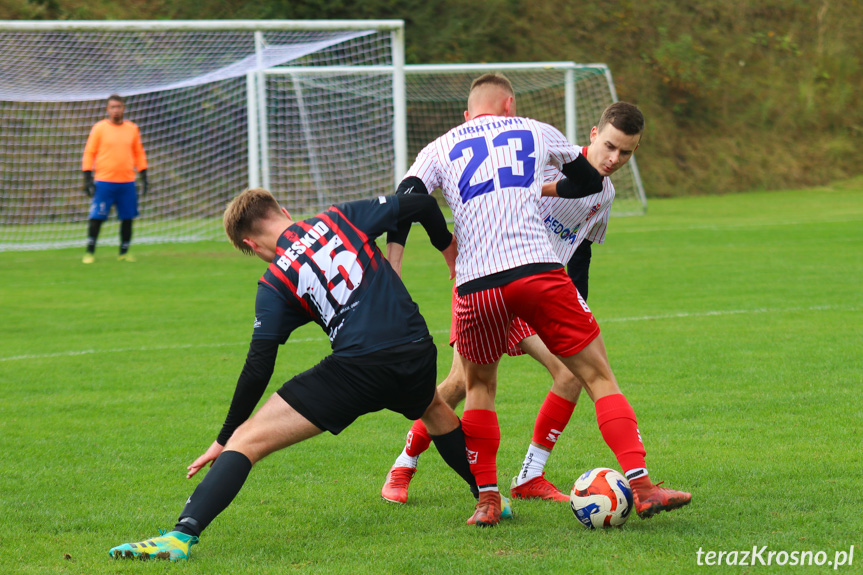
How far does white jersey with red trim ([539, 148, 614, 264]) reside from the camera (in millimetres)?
4504

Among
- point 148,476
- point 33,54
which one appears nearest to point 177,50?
point 33,54

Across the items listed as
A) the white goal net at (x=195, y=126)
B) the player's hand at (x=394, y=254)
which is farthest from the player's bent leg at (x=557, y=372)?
the white goal net at (x=195, y=126)

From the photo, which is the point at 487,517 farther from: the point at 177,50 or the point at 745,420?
the point at 177,50

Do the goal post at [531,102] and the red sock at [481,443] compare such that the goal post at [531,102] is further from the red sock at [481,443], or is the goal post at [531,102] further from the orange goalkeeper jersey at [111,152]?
the red sock at [481,443]

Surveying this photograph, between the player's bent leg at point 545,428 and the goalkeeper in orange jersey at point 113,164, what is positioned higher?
the player's bent leg at point 545,428

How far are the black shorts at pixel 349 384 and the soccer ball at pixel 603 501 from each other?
85 centimetres

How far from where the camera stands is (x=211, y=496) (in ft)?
11.5

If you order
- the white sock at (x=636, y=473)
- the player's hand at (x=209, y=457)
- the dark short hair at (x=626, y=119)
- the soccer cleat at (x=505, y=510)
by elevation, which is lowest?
the soccer cleat at (x=505, y=510)

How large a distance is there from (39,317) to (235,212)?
22.6 feet

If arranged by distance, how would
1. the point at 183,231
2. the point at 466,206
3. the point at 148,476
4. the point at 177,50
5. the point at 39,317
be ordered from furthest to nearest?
1. the point at 183,231
2. the point at 177,50
3. the point at 39,317
4. the point at 148,476
5. the point at 466,206

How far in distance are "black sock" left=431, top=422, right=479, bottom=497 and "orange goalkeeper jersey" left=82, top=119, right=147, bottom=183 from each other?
445 inches

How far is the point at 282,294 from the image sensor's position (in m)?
3.61

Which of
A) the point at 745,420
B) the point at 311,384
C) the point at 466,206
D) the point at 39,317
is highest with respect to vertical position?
the point at 466,206

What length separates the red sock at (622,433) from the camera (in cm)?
382
